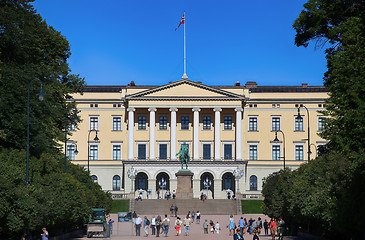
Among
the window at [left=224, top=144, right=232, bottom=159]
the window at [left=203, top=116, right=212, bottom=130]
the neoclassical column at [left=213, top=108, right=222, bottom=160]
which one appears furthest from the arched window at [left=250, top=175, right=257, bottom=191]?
the window at [left=203, top=116, right=212, bottom=130]

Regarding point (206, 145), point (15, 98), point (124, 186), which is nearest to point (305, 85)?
point (206, 145)

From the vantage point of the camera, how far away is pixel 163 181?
92188 millimetres

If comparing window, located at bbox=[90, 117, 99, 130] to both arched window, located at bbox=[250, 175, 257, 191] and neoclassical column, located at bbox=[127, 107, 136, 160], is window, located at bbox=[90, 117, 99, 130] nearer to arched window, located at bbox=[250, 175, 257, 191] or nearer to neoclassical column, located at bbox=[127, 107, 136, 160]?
neoclassical column, located at bbox=[127, 107, 136, 160]

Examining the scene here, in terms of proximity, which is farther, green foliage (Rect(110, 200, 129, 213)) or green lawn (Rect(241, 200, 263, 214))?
green lawn (Rect(241, 200, 263, 214))

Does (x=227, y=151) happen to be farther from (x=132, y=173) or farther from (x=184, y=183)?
(x=184, y=183)

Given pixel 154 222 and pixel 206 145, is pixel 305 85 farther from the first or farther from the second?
pixel 154 222

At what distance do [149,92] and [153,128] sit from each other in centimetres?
501

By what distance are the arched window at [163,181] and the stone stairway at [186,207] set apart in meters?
14.4

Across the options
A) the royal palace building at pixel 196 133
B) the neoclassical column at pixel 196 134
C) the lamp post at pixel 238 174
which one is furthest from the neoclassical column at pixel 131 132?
the lamp post at pixel 238 174

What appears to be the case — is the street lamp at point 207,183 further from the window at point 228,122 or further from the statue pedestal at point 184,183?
the statue pedestal at point 184,183

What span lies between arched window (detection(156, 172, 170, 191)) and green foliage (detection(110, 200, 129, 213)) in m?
12.3

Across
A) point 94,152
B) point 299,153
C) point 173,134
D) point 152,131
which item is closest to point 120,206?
point 152,131

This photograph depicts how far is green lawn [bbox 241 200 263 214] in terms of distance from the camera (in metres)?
76.3

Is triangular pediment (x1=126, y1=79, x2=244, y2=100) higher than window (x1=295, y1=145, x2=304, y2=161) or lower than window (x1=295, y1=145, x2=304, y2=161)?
higher
